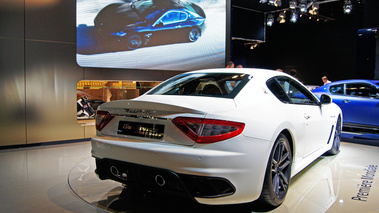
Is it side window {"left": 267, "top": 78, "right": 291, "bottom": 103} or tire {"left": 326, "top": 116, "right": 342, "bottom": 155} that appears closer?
side window {"left": 267, "top": 78, "right": 291, "bottom": 103}

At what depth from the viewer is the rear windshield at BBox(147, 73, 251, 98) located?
2.81m

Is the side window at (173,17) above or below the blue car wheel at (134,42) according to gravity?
above

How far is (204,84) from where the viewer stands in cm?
307

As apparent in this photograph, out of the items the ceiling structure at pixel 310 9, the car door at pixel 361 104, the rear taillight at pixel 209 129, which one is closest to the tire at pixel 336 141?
the car door at pixel 361 104

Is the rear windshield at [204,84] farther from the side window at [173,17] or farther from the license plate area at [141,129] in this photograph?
the side window at [173,17]

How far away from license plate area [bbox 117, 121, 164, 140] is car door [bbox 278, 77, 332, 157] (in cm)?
144

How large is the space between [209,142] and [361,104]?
17.5ft

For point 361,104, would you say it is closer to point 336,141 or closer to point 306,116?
point 336,141

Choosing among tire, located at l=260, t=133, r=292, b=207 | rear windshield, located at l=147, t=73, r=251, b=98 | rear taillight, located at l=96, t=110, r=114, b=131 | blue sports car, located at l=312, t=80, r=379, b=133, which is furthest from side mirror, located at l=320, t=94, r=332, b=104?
blue sports car, located at l=312, t=80, r=379, b=133

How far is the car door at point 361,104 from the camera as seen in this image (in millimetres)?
6155

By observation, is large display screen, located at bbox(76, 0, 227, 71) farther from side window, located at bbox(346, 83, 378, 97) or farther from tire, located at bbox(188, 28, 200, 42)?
side window, located at bbox(346, 83, 378, 97)

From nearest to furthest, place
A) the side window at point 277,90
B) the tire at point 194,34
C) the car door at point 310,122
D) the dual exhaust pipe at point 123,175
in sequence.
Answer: the dual exhaust pipe at point 123,175 < the side window at point 277,90 < the car door at point 310,122 < the tire at point 194,34

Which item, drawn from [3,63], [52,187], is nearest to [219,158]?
[52,187]

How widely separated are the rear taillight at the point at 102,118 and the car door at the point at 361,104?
549 cm
